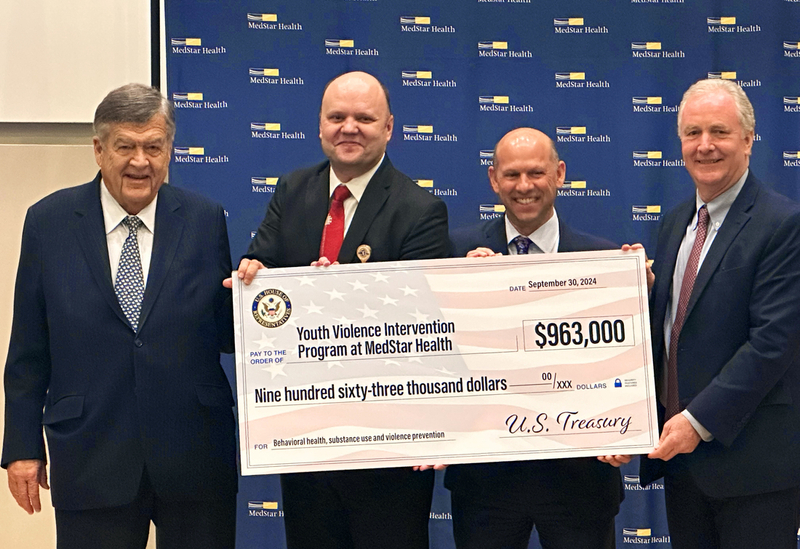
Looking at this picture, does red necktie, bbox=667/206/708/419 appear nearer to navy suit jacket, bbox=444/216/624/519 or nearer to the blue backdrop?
navy suit jacket, bbox=444/216/624/519

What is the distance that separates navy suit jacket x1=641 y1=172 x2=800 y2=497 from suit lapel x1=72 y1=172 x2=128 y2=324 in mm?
1880

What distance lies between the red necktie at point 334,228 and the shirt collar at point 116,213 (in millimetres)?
573

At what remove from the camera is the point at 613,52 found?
13.4ft

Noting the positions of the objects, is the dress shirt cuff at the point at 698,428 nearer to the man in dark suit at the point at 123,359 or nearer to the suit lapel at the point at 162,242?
the man in dark suit at the point at 123,359

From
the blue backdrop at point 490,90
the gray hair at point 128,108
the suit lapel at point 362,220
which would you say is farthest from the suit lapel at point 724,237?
the gray hair at point 128,108

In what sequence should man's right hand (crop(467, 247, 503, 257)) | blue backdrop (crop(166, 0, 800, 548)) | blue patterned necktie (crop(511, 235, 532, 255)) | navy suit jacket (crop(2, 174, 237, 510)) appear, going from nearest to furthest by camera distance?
1. navy suit jacket (crop(2, 174, 237, 510))
2. man's right hand (crop(467, 247, 503, 257))
3. blue patterned necktie (crop(511, 235, 532, 255))
4. blue backdrop (crop(166, 0, 800, 548))

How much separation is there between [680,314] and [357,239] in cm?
113

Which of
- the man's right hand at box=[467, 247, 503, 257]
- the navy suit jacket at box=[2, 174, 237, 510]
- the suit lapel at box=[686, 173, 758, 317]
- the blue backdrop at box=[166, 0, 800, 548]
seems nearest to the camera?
the navy suit jacket at box=[2, 174, 237, 510]

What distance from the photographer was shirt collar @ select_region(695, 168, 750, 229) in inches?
98.8

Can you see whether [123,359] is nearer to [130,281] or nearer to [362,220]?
[130,281]

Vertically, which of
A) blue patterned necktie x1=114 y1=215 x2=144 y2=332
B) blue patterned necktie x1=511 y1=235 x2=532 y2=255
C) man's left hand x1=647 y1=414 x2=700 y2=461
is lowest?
man's left hand x1=647 y1=414 x2=700 y2=461

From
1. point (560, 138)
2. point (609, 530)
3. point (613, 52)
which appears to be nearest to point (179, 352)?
point (609, 530)

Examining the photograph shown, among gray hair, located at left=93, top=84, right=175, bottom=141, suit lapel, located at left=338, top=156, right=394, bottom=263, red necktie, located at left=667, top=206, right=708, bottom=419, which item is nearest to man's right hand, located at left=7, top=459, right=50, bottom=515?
gray hair, located at left=93, top=84, right=175, bottom=141

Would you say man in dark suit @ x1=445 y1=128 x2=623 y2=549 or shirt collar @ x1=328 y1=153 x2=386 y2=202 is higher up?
shirt collar @ x1=328 y1=153 x2=386 y2=202
